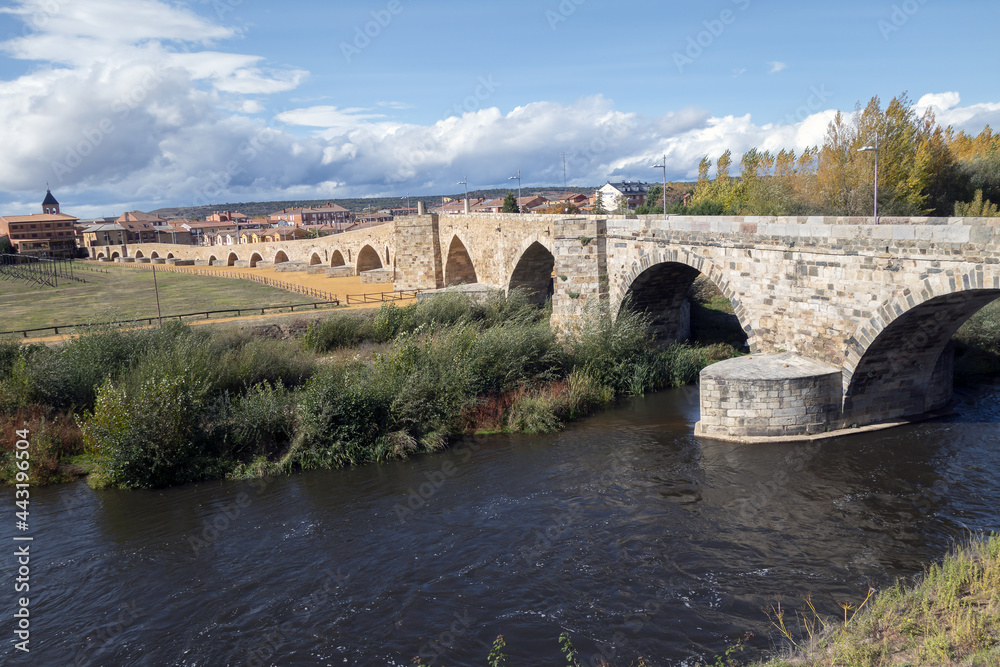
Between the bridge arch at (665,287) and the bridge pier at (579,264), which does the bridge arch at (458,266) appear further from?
the bridge arch at (665,287)

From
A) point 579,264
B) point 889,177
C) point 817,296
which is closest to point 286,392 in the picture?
point 579,264

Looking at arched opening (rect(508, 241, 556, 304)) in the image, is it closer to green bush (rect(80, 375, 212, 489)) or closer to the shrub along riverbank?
the shrub along riverbank

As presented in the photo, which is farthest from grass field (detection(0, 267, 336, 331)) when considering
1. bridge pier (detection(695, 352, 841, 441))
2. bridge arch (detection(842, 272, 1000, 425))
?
bridge arch (detection(842, 272, 1000, 425))

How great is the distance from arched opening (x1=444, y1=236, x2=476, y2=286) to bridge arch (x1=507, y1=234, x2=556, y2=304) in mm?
5523

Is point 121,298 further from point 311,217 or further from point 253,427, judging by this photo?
point 311,217

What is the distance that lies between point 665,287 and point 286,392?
12.3 metres

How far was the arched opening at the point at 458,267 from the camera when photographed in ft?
117

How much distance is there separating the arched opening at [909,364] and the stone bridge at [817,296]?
0.03 meters

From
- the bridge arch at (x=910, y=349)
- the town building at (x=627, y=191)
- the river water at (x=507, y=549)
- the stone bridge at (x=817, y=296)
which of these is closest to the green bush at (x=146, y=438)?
the river water at (x=507, y=549)

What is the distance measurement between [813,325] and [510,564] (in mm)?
Result: 9148

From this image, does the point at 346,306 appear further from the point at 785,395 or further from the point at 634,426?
the point at 785,395

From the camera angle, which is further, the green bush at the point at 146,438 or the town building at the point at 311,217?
the town building at the point at 311,217

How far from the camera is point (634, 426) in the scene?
57.8 feet

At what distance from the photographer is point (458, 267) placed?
36.3 meters
